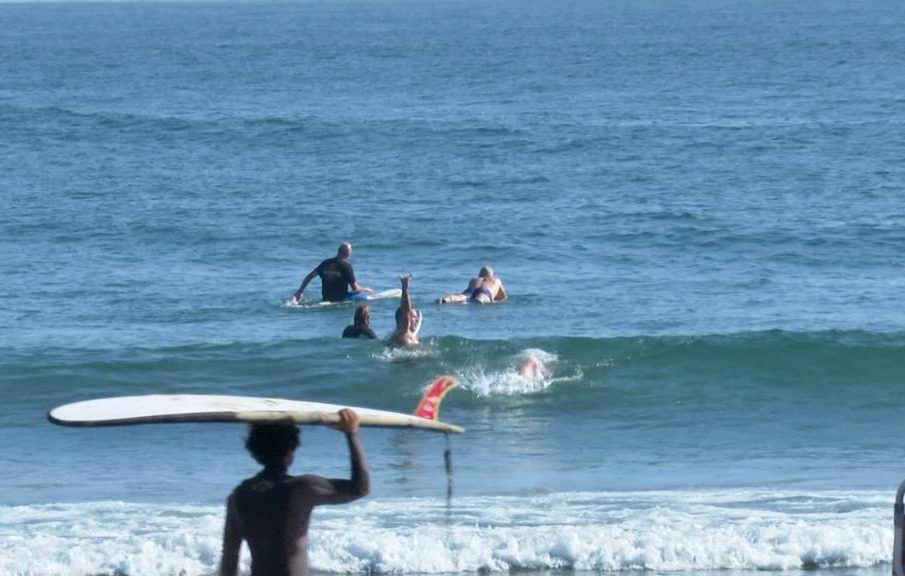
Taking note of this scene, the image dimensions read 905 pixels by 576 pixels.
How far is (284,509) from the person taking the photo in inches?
246

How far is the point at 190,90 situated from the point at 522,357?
44463 millimetres

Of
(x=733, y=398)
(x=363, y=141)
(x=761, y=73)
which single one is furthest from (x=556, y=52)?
(x=733, y=398)

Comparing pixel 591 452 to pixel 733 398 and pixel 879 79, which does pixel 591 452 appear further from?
pixel 879 79

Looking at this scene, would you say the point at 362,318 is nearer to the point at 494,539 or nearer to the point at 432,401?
the point at 494,539

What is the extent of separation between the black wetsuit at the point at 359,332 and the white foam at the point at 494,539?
7507 millimetres

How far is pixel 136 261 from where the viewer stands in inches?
1139

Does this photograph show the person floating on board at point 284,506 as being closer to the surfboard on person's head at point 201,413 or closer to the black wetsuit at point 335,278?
the surfboard on person's head at point 201,413

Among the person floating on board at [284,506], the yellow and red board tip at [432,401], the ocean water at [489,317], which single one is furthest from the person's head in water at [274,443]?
the ocean water at [489,317]

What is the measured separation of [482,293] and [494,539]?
11.7 metres

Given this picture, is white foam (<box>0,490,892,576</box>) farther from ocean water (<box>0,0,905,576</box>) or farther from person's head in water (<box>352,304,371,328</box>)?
person's head in water (<box>352,304,371,328</box>)

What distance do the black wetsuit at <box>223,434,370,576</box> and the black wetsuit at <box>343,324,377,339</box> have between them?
47.4 feet

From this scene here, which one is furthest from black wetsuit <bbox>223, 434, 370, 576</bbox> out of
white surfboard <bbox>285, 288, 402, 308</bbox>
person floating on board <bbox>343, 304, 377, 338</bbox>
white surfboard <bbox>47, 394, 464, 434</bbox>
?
white surfboard <bbox>285, 288, 402, 308</bbox>

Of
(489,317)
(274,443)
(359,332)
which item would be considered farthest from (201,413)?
(489,317)

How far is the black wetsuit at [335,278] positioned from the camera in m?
23.5
